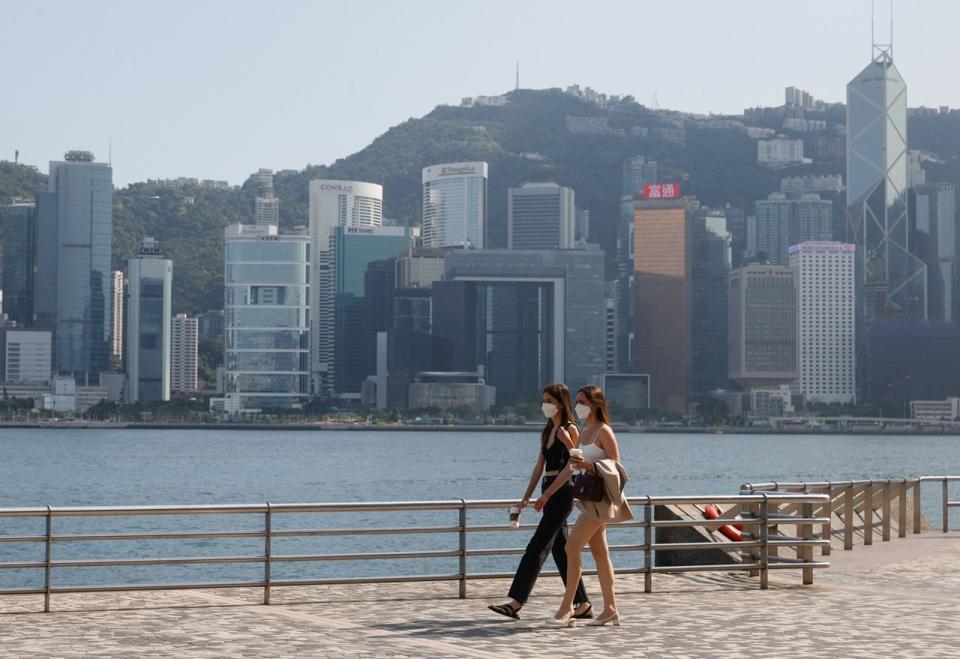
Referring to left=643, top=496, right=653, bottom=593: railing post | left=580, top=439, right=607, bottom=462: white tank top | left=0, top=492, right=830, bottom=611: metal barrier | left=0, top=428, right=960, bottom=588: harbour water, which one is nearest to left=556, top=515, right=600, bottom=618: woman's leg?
left=580, top=439, right=607, bottom=462: white tank top

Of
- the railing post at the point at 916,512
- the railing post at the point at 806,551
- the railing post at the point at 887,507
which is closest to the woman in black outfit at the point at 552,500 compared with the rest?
the railing post at the point at 806,551

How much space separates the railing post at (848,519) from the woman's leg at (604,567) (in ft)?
29.4

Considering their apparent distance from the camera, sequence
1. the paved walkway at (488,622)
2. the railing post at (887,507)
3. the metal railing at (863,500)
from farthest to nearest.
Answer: the railing post at (887,507) → the metal railing at (863,500) → the paved walkway at (488,622)

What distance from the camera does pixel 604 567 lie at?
13.9m

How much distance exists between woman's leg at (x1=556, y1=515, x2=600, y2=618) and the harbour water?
22.3 m

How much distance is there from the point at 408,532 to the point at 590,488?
251 centimetres

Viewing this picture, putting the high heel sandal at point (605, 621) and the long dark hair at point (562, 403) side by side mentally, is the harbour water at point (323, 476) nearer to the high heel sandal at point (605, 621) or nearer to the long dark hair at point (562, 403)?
the high heel sandal at point (605, 621)

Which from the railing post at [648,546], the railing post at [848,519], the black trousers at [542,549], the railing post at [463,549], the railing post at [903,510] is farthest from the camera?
the railing post at [903,510]

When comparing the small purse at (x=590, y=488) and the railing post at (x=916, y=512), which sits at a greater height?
the small purse at (x=590, y=488)

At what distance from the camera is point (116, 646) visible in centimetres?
1246

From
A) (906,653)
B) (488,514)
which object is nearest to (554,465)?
(906,653)

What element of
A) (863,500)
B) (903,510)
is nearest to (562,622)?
(863,500)

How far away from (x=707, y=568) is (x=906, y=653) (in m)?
4.83

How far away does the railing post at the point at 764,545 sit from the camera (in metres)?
16.7
